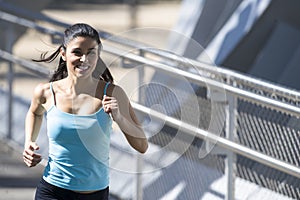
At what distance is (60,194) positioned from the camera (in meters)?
5.84

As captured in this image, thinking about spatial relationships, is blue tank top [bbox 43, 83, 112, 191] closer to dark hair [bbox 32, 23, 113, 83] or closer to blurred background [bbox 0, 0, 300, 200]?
dark hair [bbox 32, 23, 113, 83]

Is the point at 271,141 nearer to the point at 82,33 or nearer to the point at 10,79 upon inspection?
the point at 82,33

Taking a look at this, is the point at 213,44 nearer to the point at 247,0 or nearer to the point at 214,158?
the point at 247,0

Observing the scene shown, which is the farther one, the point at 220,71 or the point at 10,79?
the point at 10,79

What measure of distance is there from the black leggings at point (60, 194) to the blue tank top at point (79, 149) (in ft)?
0.09

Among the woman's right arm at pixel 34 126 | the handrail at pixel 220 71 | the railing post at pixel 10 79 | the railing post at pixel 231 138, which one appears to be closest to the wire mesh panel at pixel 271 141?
the railing post at pixel 231 138

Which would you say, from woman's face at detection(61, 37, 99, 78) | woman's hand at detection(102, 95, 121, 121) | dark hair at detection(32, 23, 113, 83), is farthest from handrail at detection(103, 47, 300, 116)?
woman's hand at detection(102, 95, 121, 121)

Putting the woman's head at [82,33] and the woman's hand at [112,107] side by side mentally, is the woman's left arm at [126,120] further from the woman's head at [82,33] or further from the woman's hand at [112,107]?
the woman's head at [82,33]

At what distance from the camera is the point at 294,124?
25.1 ft

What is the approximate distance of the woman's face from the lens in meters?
5.56

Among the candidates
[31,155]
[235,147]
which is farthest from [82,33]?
[235,147]

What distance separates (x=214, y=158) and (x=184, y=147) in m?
0.78

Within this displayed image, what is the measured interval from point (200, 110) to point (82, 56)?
2.59 meters

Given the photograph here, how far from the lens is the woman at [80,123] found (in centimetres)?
562
